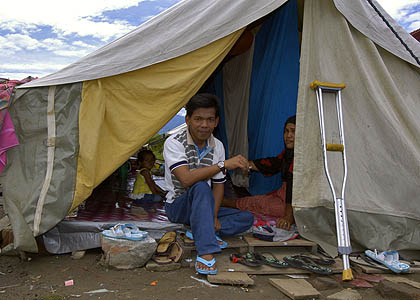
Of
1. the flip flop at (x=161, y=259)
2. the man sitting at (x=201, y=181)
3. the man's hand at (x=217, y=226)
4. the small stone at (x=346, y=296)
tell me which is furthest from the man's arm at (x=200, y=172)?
the small stone at (x=346, y=296)

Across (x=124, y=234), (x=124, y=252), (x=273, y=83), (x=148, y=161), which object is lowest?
(x=124, y=252)

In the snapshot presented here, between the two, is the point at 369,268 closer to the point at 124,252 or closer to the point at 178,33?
the point at 124,252

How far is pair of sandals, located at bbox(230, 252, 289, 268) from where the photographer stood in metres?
2.86

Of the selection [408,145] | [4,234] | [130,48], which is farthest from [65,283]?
[408,145]

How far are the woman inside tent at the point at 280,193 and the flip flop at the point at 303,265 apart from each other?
545mm

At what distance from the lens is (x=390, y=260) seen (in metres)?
3.06

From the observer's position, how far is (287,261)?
294 centimetres

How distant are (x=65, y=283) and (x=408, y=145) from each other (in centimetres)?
320

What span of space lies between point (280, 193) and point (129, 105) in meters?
2.11

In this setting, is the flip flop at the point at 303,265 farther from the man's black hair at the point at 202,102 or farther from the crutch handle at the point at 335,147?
the man's black hair at the point at 202,102

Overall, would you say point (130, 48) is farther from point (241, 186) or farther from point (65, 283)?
point (241, 186)

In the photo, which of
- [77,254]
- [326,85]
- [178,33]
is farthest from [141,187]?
Result: [326,85]

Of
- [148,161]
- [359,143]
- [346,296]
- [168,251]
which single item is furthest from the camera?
[148,161]

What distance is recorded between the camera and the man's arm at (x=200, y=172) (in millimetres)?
2982
